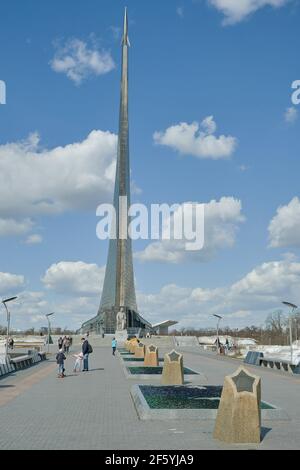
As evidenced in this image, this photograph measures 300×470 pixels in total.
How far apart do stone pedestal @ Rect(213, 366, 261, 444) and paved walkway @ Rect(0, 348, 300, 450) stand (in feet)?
0.62

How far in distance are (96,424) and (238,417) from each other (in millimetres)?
2484

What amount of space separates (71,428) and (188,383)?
7.64 m

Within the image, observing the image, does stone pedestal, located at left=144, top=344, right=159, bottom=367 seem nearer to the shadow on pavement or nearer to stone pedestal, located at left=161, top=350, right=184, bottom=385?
stone pedestal, located at left=161, top=350, right=184, bottom=385

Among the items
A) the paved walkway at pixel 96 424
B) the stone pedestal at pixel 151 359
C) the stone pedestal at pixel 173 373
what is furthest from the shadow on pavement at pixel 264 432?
the stone pedestal at pixel 151 359

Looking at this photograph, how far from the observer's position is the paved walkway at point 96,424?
7.54m

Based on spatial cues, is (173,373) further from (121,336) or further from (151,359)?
(121,336)

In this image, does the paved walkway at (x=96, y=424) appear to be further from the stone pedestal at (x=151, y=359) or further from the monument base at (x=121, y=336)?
the monument base at (x=121, y=336)

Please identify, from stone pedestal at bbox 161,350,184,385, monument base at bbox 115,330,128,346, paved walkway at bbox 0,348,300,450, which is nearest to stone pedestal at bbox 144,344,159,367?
stone pedestal at bbox 161,350,184,385

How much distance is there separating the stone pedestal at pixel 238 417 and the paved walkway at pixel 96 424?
190mm

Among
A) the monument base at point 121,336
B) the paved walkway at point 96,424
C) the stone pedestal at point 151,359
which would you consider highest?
the monument base at point 121,336

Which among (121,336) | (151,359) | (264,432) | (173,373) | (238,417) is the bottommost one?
(264,432)

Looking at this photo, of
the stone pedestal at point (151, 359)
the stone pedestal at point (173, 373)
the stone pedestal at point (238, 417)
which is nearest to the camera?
the stone pedestal at point (238, 417)

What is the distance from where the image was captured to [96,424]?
9031 millimetres

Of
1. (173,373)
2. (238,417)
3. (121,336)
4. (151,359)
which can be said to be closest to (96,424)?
(238,417)
